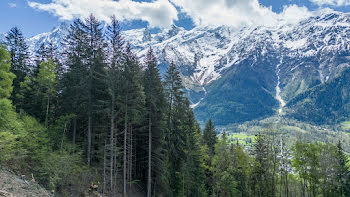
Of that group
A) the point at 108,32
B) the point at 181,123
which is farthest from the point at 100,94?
the point at 181,123

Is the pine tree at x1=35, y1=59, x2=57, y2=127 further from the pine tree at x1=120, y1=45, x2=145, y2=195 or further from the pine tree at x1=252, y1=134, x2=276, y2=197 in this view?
the pine tree at x1=252, y1=134, x2=276, y2=197

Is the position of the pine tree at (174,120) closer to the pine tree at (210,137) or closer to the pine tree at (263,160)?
the pine tree at (263,160)

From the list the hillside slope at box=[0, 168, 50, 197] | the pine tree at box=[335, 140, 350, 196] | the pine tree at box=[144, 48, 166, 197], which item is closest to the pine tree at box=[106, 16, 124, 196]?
the pine tree at box=[144, 48, 166, 197]

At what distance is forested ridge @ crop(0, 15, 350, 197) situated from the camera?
2148cm

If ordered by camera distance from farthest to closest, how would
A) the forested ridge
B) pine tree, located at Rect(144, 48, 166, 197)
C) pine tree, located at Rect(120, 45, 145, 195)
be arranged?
pine tree, located at Rect(144, 48, 166, 197), pine tree, located at Rect(120, 45, 145, 195), the forested ridge

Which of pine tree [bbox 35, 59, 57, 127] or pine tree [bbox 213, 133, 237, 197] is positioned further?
pine tree [bbox 213, 133, 237, 197]

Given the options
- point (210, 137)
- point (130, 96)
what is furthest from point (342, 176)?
point (130, 96)

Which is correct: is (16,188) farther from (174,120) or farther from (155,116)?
(174,120)

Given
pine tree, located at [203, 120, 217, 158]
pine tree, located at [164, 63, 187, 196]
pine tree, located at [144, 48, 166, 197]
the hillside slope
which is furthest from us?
pine tree, located at [203, 120, 217, 158]

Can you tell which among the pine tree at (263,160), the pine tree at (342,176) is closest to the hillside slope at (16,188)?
the pine tree at (263,160)

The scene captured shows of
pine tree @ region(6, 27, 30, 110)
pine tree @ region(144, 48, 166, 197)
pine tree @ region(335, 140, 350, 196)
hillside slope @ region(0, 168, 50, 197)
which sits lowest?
pine tree @ region(335, 140, 350, 196)

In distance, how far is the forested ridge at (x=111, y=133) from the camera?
21478mm

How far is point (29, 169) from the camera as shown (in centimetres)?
2027

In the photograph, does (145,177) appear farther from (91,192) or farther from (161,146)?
(91,192)
